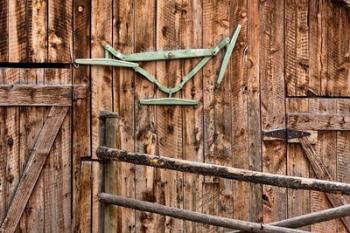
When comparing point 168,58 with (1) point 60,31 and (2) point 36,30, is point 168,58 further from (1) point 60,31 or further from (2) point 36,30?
(2) point 36,30

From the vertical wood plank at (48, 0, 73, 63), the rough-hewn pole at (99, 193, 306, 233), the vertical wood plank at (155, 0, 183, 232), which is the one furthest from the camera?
the vertical wood plank at (155, 0, 183, 232)

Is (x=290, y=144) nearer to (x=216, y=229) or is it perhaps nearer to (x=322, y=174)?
(x=322, y=174)

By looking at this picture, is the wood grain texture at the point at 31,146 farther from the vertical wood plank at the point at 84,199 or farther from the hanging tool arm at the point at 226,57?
the hanging tool arm at the point at 226,57

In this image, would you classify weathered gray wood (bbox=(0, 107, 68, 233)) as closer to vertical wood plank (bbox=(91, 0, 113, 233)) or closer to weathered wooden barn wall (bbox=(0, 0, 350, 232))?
weathered wooden barn wall (bbox=(0, 0, 350, 232))

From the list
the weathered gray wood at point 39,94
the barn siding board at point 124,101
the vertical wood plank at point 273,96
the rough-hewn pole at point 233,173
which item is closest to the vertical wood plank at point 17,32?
the weathered gray wood at point 39,94

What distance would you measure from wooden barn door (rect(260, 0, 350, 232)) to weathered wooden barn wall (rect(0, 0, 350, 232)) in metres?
0.01

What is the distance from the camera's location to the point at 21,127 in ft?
17.5

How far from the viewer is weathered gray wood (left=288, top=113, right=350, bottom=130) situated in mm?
6055

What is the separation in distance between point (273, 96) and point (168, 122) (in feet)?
3.38

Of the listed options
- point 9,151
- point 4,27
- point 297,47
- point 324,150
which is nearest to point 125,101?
point 9,151

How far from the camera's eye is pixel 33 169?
5.30 metres

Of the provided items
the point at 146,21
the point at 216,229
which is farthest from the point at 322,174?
the point at 146,21

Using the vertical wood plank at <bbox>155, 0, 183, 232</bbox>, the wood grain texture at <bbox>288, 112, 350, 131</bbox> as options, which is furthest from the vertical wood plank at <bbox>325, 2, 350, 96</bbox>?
the vertical wood plank at <bbox>155, 0, 183, 232</bbox>

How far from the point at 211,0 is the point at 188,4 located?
22cm
